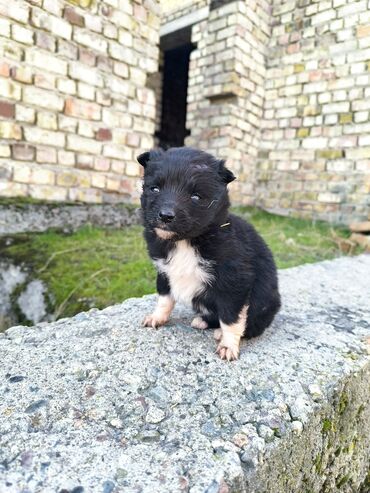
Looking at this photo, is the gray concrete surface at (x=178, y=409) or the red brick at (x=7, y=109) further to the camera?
the red brick at (x=7, y=109)

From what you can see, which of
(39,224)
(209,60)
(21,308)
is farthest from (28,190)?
(209,60)

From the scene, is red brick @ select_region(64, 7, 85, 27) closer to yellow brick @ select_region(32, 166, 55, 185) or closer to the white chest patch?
yellow brick @ select_region(32, 166, 55, 185)

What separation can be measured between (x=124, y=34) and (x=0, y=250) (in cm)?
364

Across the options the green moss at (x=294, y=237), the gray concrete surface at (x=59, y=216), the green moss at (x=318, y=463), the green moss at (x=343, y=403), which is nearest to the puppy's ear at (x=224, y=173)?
the green moss at (x=343, y=403)

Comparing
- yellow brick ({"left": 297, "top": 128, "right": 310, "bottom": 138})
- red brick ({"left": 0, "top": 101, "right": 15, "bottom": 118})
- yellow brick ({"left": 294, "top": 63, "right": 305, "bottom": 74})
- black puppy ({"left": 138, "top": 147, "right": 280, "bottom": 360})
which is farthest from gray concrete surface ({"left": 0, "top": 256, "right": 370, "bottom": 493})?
yellow brick ({"left": 294, "top": 63, "right": 305, "bottom": 74})

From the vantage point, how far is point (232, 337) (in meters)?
1.68

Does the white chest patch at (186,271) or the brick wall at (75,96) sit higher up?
the brick wall at (75,96)

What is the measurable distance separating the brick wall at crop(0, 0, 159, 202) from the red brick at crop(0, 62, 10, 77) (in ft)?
0.04

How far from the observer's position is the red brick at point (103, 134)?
17.6ft

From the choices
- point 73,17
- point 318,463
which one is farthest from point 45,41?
point 318,463

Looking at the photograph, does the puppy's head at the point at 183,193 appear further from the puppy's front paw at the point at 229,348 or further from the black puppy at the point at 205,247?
the puppy's front paw at the point at 229,348

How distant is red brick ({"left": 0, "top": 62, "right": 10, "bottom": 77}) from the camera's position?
4281 mm

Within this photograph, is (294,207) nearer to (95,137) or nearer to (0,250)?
(95,137)

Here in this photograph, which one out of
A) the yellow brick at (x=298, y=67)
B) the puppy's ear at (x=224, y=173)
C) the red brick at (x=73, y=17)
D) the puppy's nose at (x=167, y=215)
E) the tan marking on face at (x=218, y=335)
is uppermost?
the yellow brick at (x=298, y=67)
